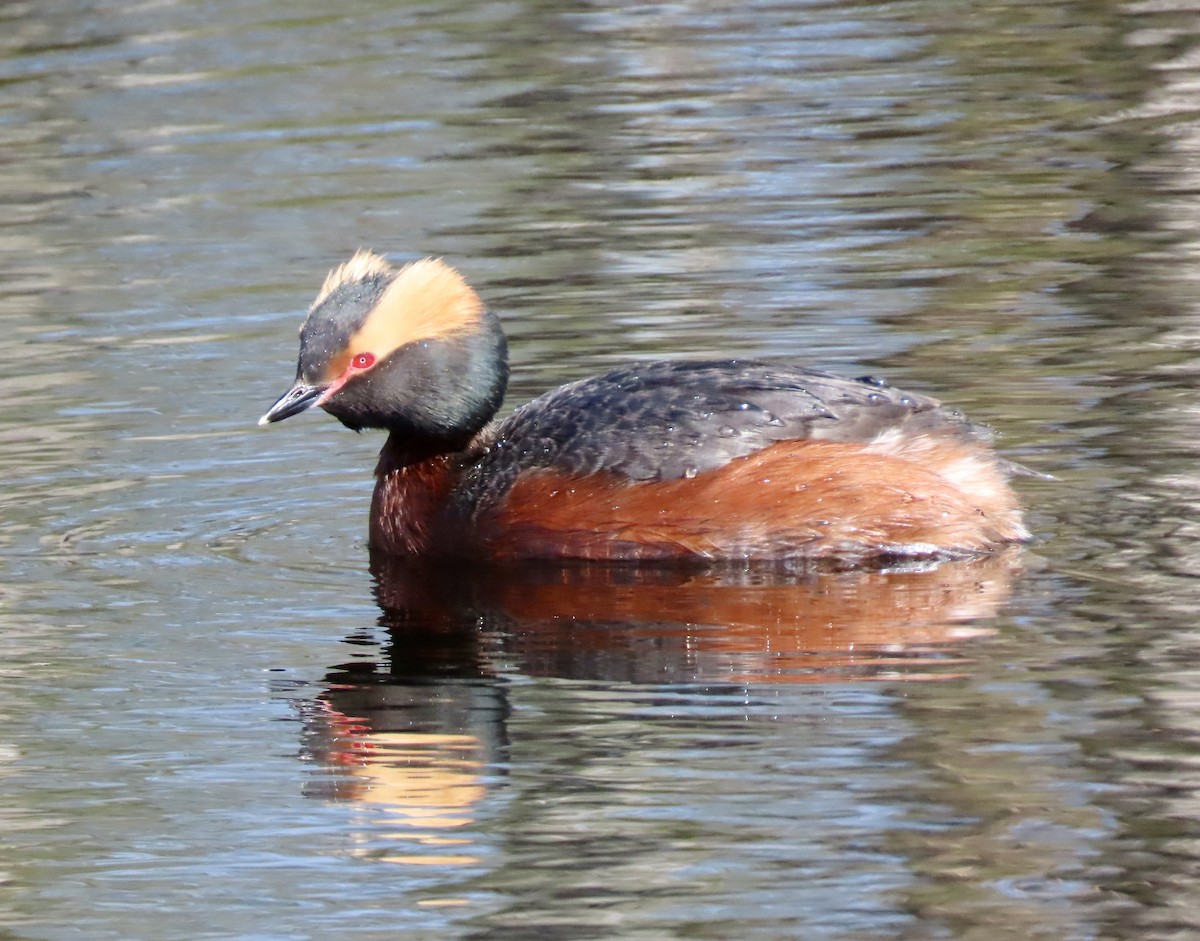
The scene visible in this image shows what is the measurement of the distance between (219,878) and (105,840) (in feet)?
1.52

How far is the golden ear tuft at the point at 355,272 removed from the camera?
880cm

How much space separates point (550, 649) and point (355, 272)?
2.04 metres

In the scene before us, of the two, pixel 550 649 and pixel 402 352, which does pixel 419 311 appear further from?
pixel 550 649

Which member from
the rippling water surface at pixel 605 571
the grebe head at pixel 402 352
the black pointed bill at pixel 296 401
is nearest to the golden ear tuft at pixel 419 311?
the grebe head at pixel 402 352

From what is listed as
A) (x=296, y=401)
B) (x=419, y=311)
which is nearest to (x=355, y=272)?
(x=419, y=311)

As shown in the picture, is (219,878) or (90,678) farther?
(90,678)

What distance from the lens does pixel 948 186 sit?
13773 millimetres

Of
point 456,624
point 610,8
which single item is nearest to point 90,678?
point 456,624

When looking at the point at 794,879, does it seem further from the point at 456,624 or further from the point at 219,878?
the point at 456,624

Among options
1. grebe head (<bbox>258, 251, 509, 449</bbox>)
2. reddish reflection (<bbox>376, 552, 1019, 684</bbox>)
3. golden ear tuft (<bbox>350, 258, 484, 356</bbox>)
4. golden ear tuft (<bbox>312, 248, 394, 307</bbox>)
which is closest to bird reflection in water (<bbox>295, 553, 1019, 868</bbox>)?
reddish reflection (<bbox>376, 552, 1019, 684</bbox>)

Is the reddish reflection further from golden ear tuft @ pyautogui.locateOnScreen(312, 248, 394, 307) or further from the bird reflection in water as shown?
golden ear tuft @ pyautogui.locateOnScreen(312, 248, 394, 307)

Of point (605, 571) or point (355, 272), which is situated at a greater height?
point (355, 272)

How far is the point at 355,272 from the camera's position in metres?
8.84

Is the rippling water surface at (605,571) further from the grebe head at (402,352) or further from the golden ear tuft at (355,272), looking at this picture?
the golden ear tuft at (355,272)
